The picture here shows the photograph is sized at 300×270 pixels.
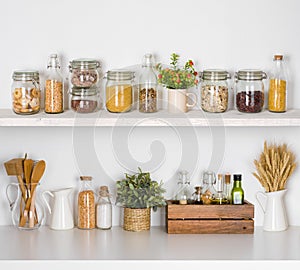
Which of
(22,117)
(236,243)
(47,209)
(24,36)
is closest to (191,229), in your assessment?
(236,243)

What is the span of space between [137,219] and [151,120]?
1.26 feet

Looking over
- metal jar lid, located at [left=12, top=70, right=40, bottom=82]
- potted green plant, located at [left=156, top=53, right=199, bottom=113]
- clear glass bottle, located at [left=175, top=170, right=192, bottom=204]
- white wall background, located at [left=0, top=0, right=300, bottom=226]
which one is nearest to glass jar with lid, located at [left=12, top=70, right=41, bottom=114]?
metal jar lid, located at [left=12, top=70, right=40, bottom=82]

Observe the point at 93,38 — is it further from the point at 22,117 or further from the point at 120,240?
the point at 120,240

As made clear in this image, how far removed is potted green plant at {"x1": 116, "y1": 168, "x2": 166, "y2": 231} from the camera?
237cm

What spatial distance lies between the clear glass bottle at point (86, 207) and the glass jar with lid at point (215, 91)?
53cm

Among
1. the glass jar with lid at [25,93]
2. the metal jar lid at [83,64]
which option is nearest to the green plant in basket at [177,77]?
the metal jar lid at [83,64]

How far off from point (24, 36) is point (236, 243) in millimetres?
1081

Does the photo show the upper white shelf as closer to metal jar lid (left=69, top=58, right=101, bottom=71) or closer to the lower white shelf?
metal jar lid (left=69, top=58, right=101, bottom=71)

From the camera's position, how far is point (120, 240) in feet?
7.50

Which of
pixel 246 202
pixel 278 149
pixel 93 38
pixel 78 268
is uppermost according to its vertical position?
pixel 93 38

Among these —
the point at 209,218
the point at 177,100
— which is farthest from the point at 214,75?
the point at 209,218

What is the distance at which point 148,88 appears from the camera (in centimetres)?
234

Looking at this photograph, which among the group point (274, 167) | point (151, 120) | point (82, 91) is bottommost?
point (274, 167)

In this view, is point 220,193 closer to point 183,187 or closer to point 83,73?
point 183,187
